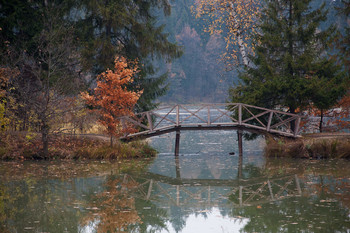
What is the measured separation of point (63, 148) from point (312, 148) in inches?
386

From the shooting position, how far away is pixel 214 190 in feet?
37.6

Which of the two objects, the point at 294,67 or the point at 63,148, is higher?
the point at 294,67

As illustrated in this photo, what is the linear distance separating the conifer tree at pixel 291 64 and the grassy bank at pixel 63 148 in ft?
18.6

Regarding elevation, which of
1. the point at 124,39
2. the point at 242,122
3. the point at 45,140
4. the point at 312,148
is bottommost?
the point at 312,148

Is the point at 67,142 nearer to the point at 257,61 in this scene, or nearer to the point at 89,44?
the point at 89,44

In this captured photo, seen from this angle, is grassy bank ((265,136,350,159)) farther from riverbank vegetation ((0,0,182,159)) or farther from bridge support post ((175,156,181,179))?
riverbank vegetation ((0,0,182,159))

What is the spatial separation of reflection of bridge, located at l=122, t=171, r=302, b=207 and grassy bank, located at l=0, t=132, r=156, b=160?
14.2ft

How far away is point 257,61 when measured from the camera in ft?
64.9

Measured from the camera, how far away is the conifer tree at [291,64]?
1797 cm

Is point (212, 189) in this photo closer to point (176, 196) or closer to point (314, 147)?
point (176, 196)

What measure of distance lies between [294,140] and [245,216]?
10.8 m

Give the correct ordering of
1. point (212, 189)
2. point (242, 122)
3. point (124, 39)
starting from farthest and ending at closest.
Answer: point (124, 39) < point (242, 122) < point (212, 189)

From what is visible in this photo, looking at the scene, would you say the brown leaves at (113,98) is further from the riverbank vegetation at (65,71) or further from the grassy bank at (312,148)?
the grassy bank at (312,148)

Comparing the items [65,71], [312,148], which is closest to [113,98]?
[65,71]
